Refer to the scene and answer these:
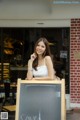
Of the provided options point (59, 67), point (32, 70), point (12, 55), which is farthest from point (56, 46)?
point (32, 70)

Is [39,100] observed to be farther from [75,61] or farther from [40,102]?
[75,61]

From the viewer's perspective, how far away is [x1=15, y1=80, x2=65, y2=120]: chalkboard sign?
196 inches

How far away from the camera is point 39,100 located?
504 centimetres

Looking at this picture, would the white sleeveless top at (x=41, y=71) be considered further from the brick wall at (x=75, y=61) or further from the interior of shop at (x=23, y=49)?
the interior of shop at (x=23, y=49)

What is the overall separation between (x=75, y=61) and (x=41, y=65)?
616 centimetres

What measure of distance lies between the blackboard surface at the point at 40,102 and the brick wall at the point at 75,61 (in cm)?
623

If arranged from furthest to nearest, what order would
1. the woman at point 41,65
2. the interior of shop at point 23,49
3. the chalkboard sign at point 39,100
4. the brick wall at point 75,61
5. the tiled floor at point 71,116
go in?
the interior of shop at point 23,49
the brick wall at point 75,61
the tiled floor at point 71,116
the woman at point 41,65
the chalkboard sign at point 39,100

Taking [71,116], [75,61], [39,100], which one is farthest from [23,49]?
[39,100]

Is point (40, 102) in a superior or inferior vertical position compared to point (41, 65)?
inferior

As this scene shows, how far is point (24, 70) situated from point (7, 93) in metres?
1.15

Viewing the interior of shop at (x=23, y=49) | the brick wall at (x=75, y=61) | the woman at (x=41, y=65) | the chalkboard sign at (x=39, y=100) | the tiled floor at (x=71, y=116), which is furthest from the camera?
the interior of shop at (x=23, y=49)

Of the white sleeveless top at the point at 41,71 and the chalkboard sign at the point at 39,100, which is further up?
the white sleeveless top at the point at 41,71

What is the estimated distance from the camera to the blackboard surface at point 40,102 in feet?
16.4

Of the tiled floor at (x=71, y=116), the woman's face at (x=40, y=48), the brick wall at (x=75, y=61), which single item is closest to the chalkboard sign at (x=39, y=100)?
the woman's face at (x=40, y=48)
